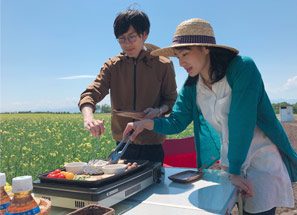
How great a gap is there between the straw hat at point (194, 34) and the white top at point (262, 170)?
243 mm

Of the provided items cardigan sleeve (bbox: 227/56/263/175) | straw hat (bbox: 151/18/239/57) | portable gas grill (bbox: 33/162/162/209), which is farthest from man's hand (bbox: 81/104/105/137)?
cardigan sleeve (bbox: 227/56/263/175)

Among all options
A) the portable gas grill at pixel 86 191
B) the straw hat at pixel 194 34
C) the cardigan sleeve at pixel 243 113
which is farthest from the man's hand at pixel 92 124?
the cardigan sleeve at pixel 243 113

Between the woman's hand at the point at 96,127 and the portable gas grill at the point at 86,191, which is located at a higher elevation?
the woman's hand at the point at 96,127

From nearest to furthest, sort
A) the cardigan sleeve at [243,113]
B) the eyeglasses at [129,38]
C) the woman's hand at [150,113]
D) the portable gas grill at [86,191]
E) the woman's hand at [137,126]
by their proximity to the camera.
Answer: the portable gas grill at [86,191] → the cardigan sleeve at [243,113] → the woman's hand at [137,126] → the woman's hand at [150,113] → the eyeglasses at [129,38]

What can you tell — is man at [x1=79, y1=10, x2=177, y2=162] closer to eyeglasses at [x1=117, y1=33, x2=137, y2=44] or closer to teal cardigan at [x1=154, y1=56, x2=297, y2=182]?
eyeglasses at [x1=117, y1=33, x2=137, y2=44]

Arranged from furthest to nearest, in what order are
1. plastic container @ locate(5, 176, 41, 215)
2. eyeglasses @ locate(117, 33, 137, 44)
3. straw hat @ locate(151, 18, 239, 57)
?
eyeglasses @ locate(117, 33, 137, 44) < straw hat @ locate(151, 18, 239, 57) < plastic container @ locate(5, 176, 41, 215)

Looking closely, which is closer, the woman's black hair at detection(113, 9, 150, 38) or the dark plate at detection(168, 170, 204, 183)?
the dark plate at detection(168, 170, 204, 183)

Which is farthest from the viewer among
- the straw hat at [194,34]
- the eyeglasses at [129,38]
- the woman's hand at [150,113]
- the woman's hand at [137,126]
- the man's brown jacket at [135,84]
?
the man's brown jacket at [135,84]

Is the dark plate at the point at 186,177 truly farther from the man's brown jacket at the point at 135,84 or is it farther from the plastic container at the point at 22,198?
the plastic container at the point at 22,198

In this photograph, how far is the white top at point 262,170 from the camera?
150 centimetres

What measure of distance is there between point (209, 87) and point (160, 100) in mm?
610

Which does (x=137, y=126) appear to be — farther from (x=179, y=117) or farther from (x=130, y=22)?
(x=130, y=22)

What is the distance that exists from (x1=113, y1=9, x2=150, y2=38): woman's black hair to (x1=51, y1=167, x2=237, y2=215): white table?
1.10m

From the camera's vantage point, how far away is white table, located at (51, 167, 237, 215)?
1183 mm
